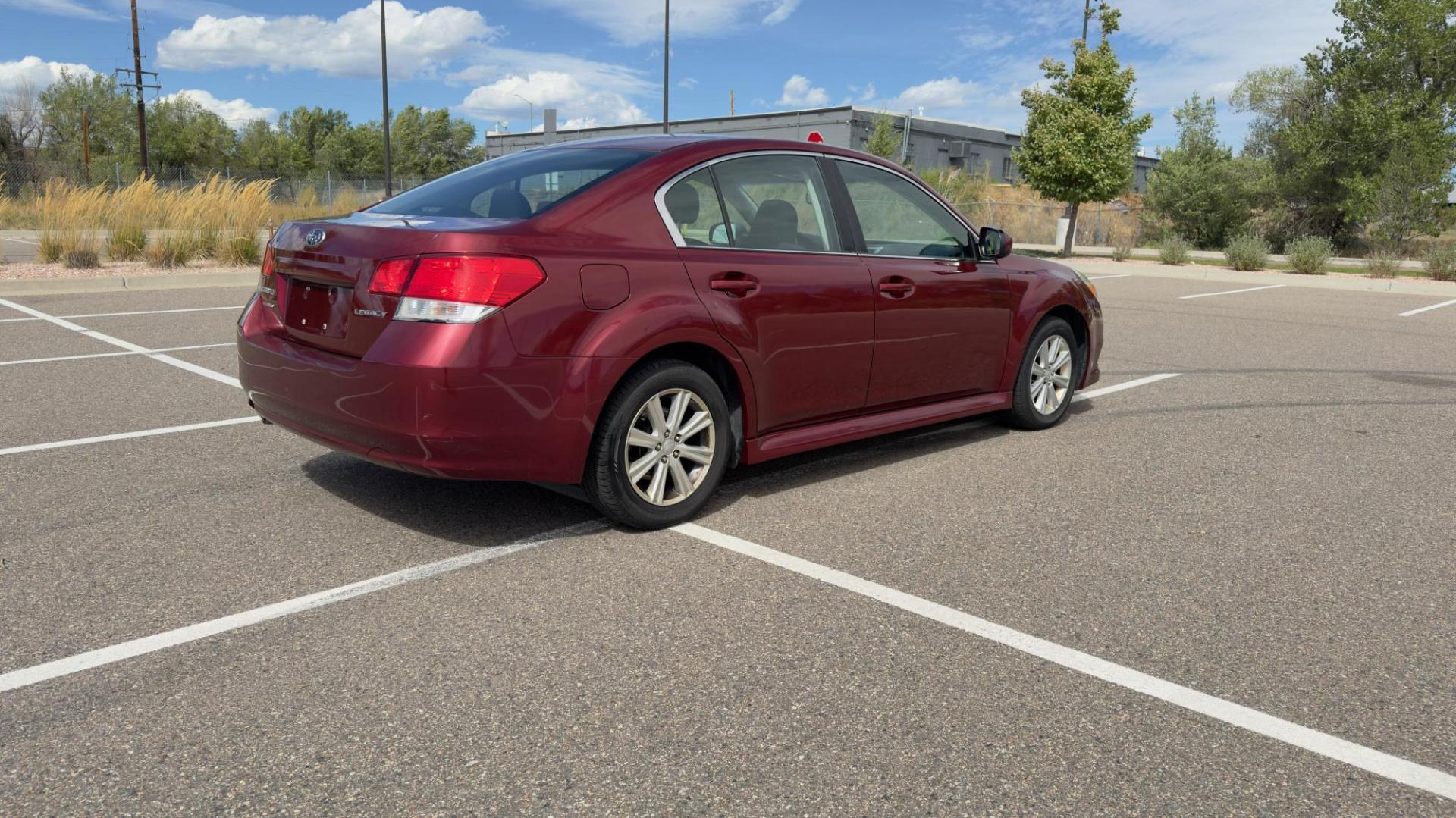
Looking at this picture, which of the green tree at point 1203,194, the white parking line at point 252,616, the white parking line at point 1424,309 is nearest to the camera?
the white parking line at point 252,616

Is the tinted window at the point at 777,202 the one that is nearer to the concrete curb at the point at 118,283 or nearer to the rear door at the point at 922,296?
the rear door at the point at 922,296

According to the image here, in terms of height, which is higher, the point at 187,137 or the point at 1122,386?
the point at 187,137

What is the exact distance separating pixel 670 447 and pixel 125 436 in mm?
3404

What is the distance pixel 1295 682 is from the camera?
3.35m

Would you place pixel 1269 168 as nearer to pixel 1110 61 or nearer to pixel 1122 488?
pixel 1110 61

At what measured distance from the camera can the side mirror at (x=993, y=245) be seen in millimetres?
6031

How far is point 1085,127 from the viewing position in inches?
1098

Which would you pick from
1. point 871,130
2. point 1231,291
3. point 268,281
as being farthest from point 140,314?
point 871,130

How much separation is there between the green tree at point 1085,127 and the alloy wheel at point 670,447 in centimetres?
2531

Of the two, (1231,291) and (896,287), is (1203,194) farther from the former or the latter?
(896,287)

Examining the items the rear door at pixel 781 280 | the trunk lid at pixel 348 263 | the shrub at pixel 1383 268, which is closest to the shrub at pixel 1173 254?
the shrub at pixel 1383 268

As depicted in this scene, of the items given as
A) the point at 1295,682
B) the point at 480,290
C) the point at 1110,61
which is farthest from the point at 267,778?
the point at 1110,61

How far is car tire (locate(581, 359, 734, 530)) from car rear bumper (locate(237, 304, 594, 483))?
137mm

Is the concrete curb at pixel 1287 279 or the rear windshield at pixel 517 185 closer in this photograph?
the rear windshield at pixel 517 185
